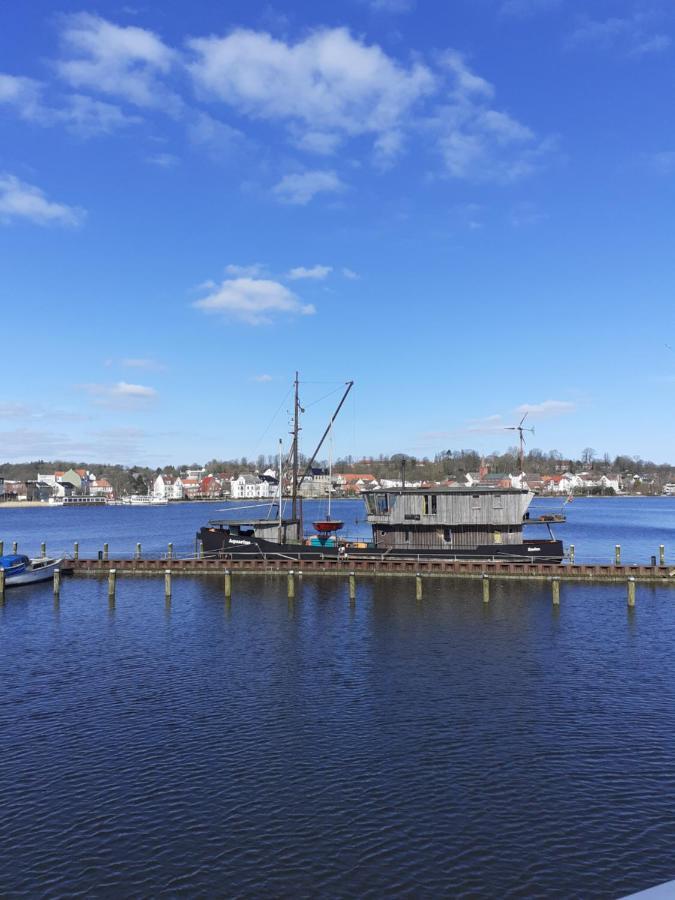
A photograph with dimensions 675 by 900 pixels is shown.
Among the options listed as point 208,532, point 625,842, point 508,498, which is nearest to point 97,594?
point 208,532

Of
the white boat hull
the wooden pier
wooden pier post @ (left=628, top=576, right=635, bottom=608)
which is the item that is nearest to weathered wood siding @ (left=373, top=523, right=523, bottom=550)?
the wooden pier

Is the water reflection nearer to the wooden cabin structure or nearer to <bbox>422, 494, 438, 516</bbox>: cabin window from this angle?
the wooden cabin structure

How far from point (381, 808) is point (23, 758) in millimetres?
12367

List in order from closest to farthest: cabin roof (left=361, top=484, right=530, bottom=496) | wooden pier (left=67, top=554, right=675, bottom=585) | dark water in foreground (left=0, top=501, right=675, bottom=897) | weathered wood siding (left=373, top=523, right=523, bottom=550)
→ dark water in foreground (left=0, top=501, right=675, bottom=897), wooden pier (left=67, top=554, right=675, bottom=585), cabin roof (left=361, top=484, right=530, bottom=496), weathered wood siding (left=373, top=523, right=523, bottom=550)

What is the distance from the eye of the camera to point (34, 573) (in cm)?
5631

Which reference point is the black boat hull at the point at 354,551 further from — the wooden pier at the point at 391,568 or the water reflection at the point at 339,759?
the water reflection at the point at 339,759

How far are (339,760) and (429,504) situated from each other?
38.7 meters

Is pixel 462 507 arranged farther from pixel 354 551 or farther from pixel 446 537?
pixel 354 551

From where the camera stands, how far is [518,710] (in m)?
25.3

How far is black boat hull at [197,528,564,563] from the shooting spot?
2261 inches

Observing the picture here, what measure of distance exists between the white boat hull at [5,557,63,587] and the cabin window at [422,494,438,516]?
3477cm

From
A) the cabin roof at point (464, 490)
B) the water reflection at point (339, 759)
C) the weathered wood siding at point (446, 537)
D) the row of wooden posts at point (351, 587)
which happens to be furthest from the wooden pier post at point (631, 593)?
the weathered wood siding at point (446, 537)

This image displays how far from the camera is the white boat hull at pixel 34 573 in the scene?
179 feet

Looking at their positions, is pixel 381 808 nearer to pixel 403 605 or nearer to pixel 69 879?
pixel 69 879
